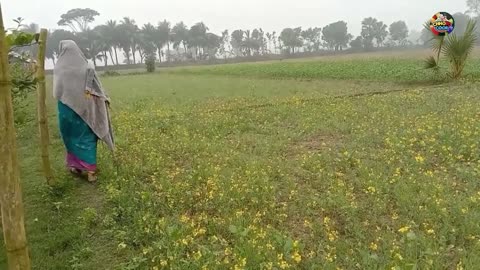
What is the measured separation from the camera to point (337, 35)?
246 ft

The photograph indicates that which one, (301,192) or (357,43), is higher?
(357,43)

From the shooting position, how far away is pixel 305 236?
388 cm

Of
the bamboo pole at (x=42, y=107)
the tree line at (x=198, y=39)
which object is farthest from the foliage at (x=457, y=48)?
the tree line at (x=198, y=39)

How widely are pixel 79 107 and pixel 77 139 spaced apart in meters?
0.46

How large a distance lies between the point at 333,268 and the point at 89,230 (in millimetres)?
2500

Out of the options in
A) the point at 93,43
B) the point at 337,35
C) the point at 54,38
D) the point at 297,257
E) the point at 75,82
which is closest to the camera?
the point at 297,257

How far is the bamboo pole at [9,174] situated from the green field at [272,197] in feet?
4.25

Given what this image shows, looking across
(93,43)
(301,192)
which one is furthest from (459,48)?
(93,43)

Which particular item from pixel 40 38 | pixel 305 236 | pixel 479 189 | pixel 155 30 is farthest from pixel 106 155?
pixel 155 30

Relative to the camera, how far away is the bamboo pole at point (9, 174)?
2.03m

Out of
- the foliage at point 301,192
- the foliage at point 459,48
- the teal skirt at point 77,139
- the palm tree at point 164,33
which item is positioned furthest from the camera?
the palm tree at point 164,33

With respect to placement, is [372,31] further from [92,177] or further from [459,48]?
[92,177]

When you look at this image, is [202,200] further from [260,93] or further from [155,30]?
[155,30]

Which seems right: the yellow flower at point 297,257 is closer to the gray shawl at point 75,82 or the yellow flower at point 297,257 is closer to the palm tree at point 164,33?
the gray shawl at point 75,82
